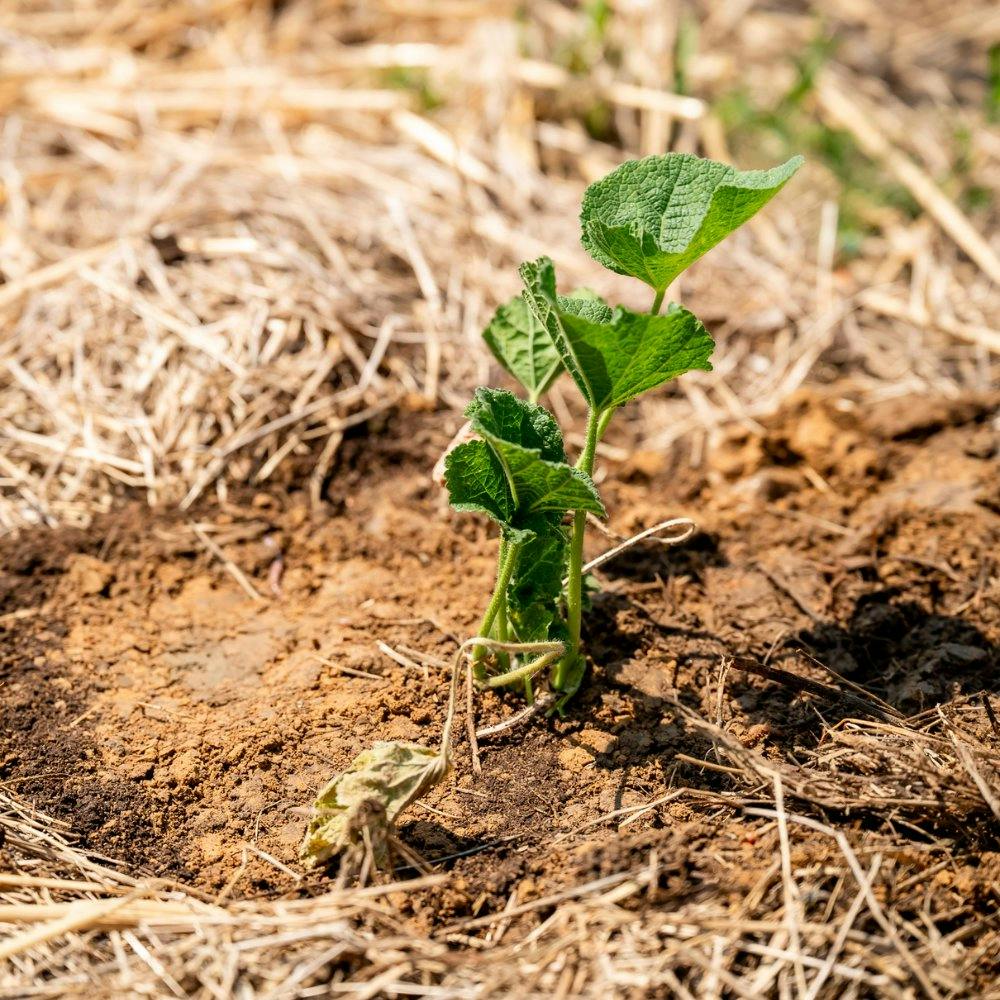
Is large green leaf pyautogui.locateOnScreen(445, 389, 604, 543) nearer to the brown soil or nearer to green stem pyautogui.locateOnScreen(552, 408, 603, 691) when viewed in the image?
green stem pyautogui.locateOnScreen(552, 408, 603, 691)

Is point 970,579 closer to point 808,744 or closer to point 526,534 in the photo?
point 808,744

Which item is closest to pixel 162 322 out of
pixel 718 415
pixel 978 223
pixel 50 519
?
pixel 50 519

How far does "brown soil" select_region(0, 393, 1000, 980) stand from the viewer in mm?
1809

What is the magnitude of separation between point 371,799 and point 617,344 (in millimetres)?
819

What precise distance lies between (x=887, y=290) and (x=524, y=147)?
135 cm

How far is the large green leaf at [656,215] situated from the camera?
1773 mm

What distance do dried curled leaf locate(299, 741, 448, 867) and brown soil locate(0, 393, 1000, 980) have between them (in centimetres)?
10

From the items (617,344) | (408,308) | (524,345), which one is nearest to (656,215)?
(617,344)

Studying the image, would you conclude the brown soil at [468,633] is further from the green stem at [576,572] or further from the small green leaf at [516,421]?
the small green leaf at [516,421]

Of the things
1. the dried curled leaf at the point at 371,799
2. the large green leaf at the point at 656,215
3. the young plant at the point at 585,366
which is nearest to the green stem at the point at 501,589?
the young plant at the point at 585,366

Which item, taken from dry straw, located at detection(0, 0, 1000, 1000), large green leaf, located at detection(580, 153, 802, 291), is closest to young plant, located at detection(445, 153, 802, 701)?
large green leaf, located at detection(580, 153, 802, 291)

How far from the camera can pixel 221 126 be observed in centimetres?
388

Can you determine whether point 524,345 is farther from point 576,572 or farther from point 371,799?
point 371,799

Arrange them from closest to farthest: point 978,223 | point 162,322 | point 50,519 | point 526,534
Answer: point 526,534 < point 50,519 < point 162,322 < point 978,223
